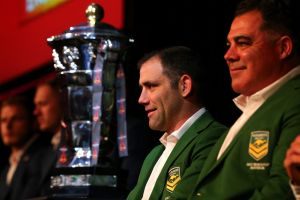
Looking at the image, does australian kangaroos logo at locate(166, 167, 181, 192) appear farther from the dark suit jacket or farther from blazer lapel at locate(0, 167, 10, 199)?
blazer lapel at locate(0, 167, 10, 199)

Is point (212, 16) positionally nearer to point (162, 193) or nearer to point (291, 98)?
point (162, 193)

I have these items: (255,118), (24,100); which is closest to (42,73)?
(24,100)

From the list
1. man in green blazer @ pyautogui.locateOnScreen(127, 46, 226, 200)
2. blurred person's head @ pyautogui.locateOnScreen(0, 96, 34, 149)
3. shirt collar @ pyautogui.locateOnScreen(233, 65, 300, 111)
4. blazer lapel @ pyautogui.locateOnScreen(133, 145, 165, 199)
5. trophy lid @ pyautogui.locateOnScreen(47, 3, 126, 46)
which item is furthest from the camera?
blurred person's head @ pyautogui.locateOnScreen(0, 96, 34, 149)

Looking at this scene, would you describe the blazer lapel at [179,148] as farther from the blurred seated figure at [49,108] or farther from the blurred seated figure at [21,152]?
the blurred seated figure at [49,108]

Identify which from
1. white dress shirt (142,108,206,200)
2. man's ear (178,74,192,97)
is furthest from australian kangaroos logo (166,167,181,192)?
man's ear (178,74,192,97)

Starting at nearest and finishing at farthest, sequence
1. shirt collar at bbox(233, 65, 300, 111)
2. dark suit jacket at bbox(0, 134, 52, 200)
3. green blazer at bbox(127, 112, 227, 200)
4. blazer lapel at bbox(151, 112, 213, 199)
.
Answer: shirt collar at bbox(233, 65, 300, 111)
green blazer at bbox(127, 112, 227, 200)
blazer lapel at bbox(151, 112, 213, 199)
dark suit jacket at bbox(0, 134, 52, 200)

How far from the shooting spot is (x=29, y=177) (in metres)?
5.23

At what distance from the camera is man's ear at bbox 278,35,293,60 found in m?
2.78

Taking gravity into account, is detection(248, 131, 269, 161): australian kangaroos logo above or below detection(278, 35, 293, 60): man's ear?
below

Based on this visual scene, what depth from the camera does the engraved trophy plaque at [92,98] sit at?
146 inches

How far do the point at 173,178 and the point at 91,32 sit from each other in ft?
2.96

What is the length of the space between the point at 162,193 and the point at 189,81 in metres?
0.50

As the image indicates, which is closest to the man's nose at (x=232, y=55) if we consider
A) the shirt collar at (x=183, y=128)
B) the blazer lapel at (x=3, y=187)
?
the shirt collar at (x=183, y=128)

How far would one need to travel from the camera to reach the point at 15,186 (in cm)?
530
